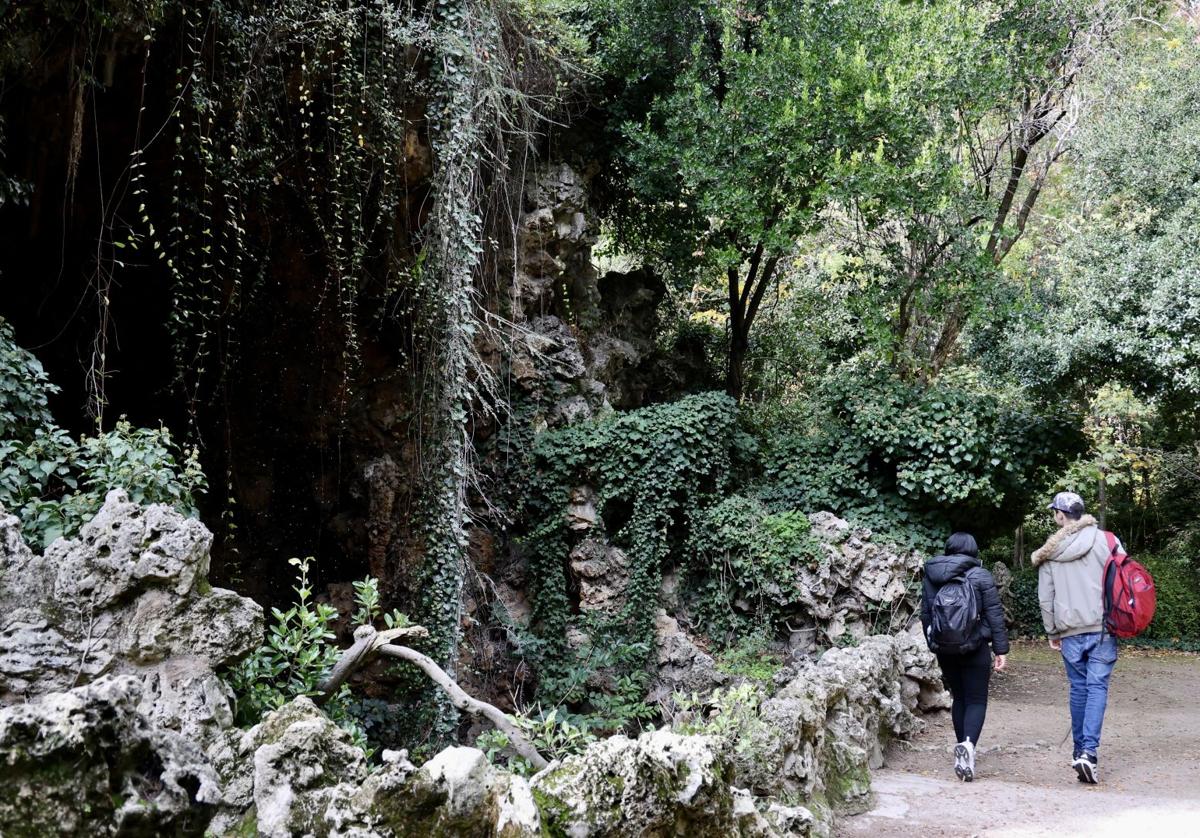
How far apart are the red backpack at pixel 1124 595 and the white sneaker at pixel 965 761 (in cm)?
118

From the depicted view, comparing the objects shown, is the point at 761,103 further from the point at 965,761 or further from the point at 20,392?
the point at 20,392

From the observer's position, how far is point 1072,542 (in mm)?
5449

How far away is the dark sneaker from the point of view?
17.8ft

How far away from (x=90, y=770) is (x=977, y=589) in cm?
524

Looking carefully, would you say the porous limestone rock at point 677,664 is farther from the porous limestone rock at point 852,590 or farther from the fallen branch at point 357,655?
the fallen branch at point 357,655

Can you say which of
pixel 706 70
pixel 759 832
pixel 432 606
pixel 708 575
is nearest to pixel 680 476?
pixel 708 575

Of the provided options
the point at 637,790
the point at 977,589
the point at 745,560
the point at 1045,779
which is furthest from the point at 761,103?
the point at 637,790

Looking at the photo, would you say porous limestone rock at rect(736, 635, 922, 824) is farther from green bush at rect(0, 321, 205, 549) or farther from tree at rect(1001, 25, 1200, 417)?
tree at rect(1001, 25, 1200, 417)

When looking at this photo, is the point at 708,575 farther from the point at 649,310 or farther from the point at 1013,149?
the point at 1013,149

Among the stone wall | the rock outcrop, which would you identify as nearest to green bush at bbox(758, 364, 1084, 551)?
the stone wall

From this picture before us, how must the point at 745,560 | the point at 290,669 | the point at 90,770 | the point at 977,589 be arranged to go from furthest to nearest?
the point at 745,560 < the point at 977,589 < the point at 290,669 < the point at 90,770

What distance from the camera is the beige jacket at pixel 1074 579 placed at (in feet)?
17.5

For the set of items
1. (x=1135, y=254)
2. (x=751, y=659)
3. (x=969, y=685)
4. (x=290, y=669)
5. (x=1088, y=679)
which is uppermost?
(x=1135, y=254)

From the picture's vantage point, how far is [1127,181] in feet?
33.5
